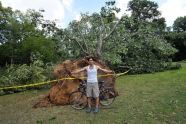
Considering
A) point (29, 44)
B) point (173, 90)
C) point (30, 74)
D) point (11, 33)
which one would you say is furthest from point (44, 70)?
point (173, 90)

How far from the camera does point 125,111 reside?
13250 millimetres

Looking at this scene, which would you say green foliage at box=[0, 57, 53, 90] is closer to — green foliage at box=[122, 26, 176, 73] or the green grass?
the green grass

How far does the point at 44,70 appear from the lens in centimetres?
2345

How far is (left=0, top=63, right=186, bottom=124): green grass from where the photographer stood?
1209 centimetres

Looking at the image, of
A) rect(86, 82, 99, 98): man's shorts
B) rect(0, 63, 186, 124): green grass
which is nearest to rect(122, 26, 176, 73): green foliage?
rect(0, 63, 186, 124): green grass

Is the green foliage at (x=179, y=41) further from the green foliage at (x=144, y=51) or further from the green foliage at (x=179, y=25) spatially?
the green foliage at (x=144, y=51)

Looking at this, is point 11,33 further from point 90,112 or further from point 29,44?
point 90,112

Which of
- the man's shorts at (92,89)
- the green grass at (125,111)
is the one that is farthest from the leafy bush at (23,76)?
the man's shorts at (92,89)

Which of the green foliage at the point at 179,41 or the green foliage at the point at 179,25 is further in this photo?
the green foliage at the point at 179,25

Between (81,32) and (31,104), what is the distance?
1012cm

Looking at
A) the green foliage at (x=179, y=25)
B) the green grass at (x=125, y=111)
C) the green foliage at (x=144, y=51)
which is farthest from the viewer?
the green foliage at (x=179, y=25)

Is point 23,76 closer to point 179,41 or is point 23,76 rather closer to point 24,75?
point 24,75

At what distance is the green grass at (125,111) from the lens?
12086mm

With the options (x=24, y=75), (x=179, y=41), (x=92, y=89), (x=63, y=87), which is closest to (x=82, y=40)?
(x=24, y=75)
